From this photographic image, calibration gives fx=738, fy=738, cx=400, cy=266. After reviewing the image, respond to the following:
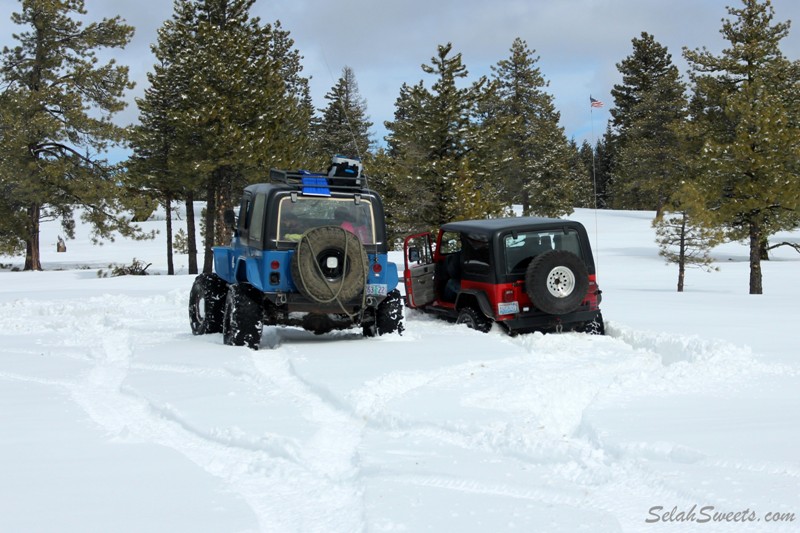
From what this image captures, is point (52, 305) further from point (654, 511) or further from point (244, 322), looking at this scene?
point (654, 511)

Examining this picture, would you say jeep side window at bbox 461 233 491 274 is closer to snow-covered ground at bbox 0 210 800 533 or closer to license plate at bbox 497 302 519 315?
license plate at bbox 497 302 519 315

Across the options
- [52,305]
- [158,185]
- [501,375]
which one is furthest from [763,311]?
[158,185]

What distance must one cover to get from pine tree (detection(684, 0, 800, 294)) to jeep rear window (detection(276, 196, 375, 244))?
17.2 metres

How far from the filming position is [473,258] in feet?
36.8

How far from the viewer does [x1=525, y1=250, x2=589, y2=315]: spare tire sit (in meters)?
10.2

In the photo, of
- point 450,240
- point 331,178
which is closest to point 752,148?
point 450,240

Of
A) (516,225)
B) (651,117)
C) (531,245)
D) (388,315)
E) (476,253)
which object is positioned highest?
(651,117)

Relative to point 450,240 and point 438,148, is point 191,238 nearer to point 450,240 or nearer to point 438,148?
point 438,148

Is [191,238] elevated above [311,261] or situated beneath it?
elevated above

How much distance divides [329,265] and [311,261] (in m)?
0.24

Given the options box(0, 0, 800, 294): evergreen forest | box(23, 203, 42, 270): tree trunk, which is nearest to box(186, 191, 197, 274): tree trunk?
box(0, 0, 800, 294): evergreen forest

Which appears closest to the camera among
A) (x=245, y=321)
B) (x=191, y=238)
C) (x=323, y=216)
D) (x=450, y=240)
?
(x=245, y=321)

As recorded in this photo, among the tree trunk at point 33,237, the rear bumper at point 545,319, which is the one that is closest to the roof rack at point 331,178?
the rear bumper at point 545,319

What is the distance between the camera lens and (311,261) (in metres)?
9.66
